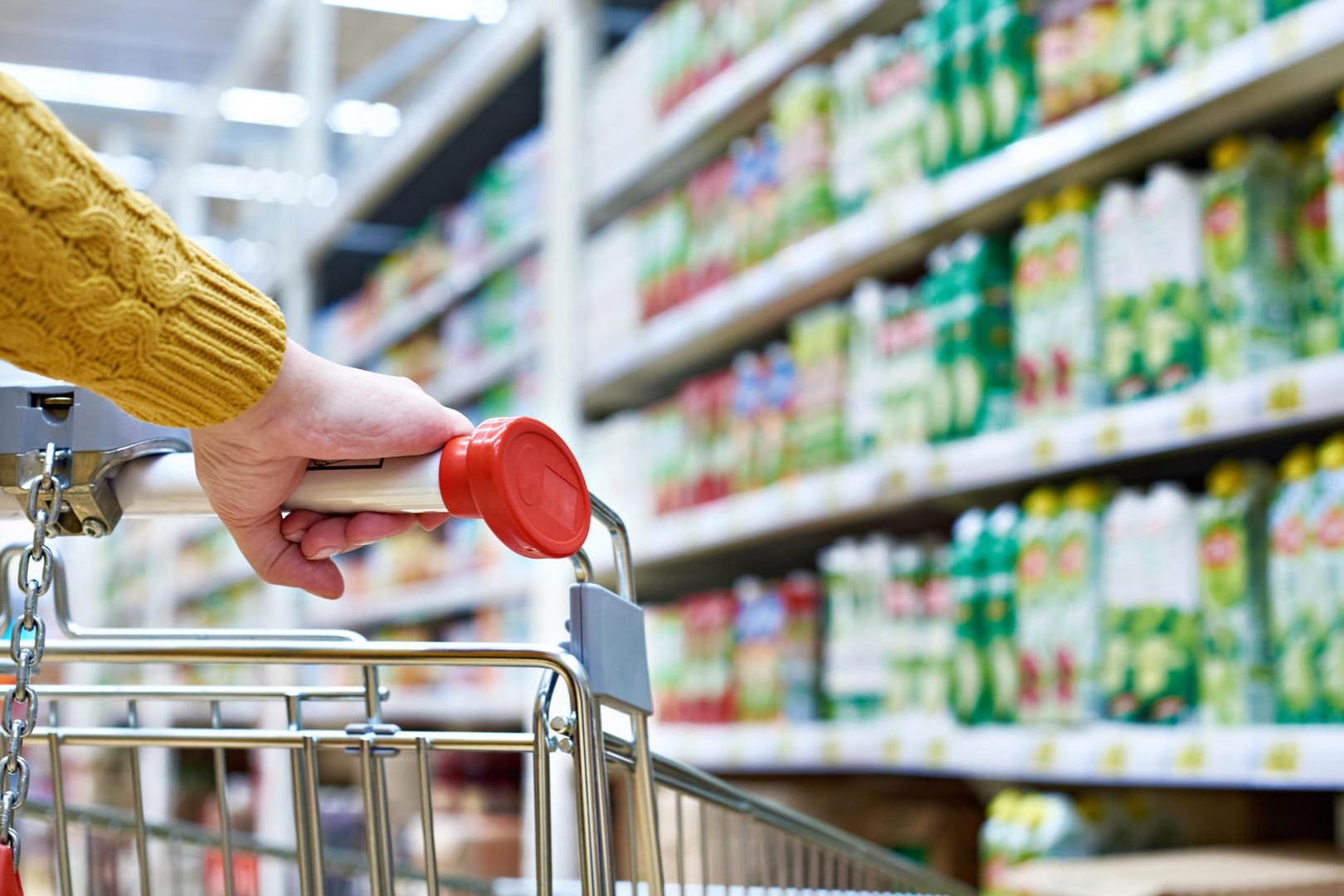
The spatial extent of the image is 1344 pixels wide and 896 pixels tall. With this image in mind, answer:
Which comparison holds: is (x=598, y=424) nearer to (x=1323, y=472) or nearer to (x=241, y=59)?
(x=1323, y=472)

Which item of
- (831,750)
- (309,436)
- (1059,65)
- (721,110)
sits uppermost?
(721,110)

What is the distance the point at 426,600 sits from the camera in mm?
3523

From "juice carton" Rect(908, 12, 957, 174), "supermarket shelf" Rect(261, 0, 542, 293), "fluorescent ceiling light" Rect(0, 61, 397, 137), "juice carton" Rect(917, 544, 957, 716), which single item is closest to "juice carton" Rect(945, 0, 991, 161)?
"juice carton" Rect(908, 12, 957, 174)

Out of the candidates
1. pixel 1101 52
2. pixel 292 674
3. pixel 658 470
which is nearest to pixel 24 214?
pixel 1101 52

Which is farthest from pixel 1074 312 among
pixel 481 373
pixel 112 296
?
pixel 481 373

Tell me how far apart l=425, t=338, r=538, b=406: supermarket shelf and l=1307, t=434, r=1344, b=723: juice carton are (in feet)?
6.48

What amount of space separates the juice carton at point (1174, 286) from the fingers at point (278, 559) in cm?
103

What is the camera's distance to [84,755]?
6.37m

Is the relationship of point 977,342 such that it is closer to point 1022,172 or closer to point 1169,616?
point 1022,172

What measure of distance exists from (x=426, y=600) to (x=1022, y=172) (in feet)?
7.02

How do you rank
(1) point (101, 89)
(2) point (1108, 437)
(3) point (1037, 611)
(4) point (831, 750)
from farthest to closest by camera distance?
(1) point (101, 89)
(4) point (831, 750)
(3) point (1037, 611)
(2) point (1108, 437)

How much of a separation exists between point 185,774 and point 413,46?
276cm

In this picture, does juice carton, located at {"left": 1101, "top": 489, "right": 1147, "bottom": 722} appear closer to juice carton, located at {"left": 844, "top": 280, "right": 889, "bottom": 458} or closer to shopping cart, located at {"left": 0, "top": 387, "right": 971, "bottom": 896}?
juice carton, located at {"left": 844, "top": 280, "right": 889, "bottom": 458}

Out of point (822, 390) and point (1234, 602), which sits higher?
point (822, 390)
